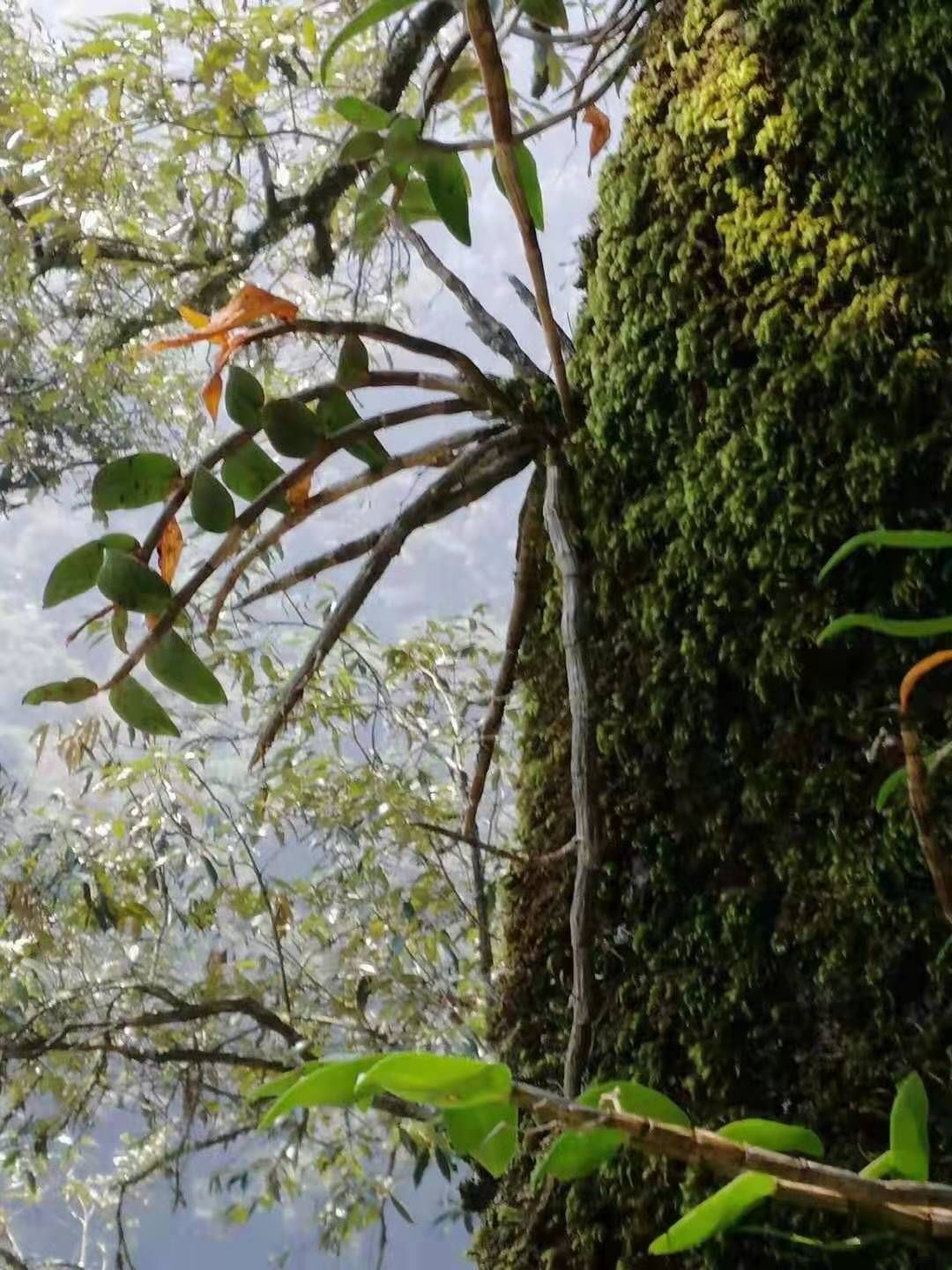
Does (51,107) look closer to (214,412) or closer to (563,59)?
(563,59)

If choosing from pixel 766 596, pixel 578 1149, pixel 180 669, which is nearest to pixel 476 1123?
pixel 578 1149

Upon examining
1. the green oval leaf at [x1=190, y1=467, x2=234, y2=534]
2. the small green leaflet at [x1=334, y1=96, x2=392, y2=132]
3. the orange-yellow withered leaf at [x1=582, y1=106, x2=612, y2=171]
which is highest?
the orange-yellow withered leaf at [x1=582, y1=106, x2=612, y2=171]

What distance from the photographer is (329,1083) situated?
0.69 ft

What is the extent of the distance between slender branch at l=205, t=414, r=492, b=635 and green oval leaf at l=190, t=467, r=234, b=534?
32mm

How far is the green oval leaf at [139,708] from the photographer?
2.02 feet

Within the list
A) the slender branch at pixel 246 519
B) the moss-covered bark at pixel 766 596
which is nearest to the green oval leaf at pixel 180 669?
the slender branch at pixel 246 519

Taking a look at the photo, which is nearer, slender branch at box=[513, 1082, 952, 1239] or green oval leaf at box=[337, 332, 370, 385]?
slender branch at box=[513, 1082, 952, 1239]

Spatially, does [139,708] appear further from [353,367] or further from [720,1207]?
[720,1207]

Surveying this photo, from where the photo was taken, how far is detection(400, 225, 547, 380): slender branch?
2.27 feet

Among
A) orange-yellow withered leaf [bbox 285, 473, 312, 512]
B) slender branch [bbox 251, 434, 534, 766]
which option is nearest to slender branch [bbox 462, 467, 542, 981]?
slender branch [bbox 251, 434, 534, 766]

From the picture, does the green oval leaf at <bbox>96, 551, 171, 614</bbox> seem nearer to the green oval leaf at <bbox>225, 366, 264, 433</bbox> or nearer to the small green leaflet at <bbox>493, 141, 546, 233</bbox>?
the green oval leaf at <bbox>225, 366, 264, 433</bbox>

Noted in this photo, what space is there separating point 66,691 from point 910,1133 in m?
0.52

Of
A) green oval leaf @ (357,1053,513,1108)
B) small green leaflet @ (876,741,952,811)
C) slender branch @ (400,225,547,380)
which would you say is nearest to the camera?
green oval leaf @ (357,1053,513,1108)

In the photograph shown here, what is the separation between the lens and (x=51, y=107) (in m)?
1.57
